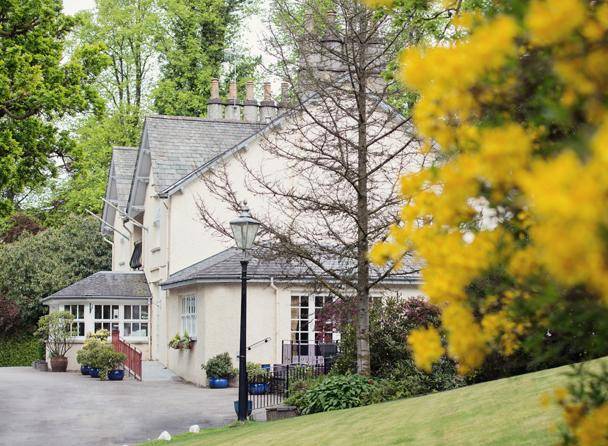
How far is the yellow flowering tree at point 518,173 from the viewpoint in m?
2.83

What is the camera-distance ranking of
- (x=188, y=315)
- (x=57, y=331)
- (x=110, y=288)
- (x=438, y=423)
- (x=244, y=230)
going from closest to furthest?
(x=438, y=423), (x=244, y=230), (x=188, y=315), (x=57, y=331), (x=110, y=288)

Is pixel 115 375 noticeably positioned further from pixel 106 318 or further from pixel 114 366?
pixel 106 318

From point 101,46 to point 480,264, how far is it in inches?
899

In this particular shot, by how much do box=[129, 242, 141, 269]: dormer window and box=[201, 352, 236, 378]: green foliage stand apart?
12700mm

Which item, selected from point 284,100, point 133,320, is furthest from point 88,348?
point 284,100

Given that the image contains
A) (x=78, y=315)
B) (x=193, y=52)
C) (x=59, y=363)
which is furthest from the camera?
(x=193, y=52)

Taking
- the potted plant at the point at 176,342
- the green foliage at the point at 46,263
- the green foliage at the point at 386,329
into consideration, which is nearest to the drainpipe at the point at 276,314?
the potted plant at the point at 176,342

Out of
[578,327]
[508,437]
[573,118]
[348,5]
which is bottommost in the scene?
[508,437]

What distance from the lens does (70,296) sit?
39.2 metres

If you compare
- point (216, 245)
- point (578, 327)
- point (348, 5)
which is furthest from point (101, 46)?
point (578, 327)

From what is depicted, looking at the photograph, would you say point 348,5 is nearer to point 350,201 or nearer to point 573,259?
point 350,201

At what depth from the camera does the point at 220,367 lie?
1212 inches

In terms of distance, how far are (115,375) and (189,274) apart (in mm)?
4735

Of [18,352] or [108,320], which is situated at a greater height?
[108,320]
